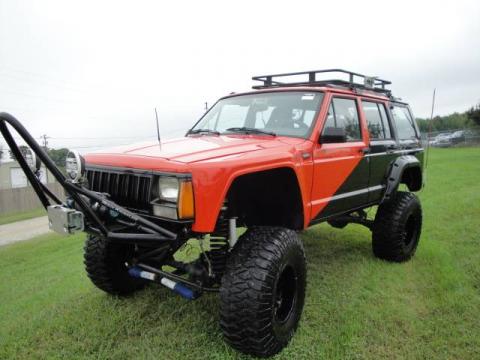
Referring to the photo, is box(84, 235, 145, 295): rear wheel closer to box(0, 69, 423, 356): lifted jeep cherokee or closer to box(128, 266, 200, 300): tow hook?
box(0, 69, 423, 356): lifted jeep cherokee

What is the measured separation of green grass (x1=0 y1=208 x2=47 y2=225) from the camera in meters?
20.9

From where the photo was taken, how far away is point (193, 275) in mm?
3232

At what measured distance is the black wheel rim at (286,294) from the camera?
10.6ft

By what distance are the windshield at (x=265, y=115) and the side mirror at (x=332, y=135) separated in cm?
15

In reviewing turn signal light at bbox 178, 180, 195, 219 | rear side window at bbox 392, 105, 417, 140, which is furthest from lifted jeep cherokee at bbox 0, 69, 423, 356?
rear side window at bbox 392, 105, 417, 140

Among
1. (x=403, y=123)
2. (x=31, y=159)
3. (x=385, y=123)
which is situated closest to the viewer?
(x=31, y=159)

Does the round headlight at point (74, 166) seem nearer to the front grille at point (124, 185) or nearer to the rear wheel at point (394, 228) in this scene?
the front grille at point (124, 185)

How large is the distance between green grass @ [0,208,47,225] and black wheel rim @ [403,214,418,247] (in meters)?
20.2

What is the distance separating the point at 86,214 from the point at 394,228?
3.75 metres

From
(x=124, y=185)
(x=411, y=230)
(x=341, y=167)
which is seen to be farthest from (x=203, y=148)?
(x=411, y=230)

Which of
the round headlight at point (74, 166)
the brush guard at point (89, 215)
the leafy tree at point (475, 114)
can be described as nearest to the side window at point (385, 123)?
the brush guard at point (89, 215)

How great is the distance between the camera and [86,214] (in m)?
2.65

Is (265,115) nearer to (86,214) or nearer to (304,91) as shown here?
(304,91)

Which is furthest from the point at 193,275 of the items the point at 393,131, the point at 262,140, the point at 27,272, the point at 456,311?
the point at 27,272
